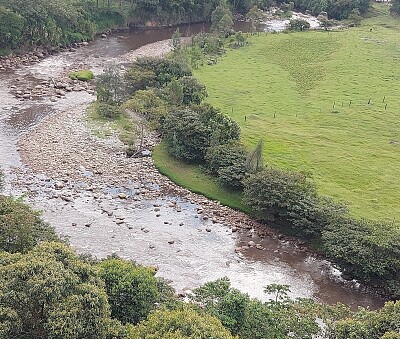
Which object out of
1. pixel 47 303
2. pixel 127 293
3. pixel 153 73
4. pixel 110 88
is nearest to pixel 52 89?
pixel 110 88

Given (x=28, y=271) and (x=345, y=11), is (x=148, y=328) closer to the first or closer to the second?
(x=28, y=271)

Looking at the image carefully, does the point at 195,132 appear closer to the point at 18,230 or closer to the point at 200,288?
the point at 18,230

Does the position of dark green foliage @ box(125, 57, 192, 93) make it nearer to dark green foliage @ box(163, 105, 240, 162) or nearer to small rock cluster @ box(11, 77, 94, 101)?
small rock cluster @ box(11, 77, 94, 101)

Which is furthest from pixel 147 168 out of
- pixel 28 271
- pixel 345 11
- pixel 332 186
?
pixel 345 11

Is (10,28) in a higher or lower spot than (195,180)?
higher

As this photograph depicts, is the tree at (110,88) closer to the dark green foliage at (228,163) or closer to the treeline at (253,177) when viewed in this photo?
the treeline at (253,177)

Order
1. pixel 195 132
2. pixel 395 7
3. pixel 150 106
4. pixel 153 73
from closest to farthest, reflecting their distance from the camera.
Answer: pixel 195 132, pixel 150 106, pixel 153 73, pixel 395 7
